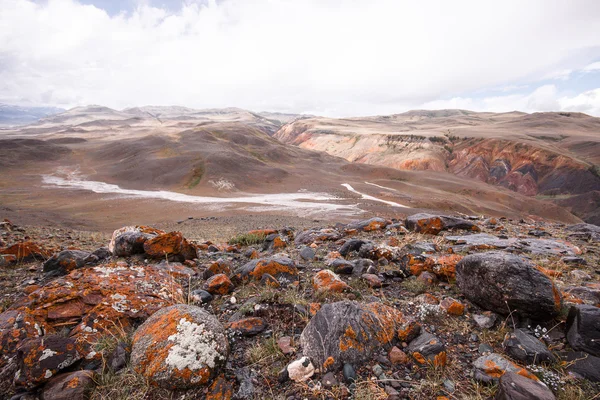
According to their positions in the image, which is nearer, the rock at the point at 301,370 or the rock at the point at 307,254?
the rock at the point at 301,370

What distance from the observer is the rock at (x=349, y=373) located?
8.04 ft

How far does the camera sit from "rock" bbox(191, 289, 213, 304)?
3848 mm

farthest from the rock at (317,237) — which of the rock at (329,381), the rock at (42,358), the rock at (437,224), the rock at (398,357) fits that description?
the rock at (42,358)

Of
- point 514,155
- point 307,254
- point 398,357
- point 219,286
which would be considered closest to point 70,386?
point 219,286

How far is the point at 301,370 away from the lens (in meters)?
2.55

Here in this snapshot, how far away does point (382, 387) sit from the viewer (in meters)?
2.40

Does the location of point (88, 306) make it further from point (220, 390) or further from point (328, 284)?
point (328, 284)

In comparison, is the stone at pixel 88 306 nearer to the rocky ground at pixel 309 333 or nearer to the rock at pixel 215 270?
the rocky ground at pixel 309 333

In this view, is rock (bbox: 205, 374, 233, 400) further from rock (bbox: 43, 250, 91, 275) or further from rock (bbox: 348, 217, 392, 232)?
rock (bbox: 348, 217, 392, 232)

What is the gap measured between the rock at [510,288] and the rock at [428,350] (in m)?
1.04

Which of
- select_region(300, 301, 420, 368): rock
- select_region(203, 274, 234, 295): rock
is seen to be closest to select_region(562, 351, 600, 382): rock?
select_region(300, 301, 420, 368): rock

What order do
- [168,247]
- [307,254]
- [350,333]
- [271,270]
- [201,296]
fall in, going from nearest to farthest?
[350,333], [201,296], [271,270], [168,247], [307,254]

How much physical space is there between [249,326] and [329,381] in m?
1.12

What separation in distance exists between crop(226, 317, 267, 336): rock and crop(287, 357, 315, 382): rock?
2.24ft
